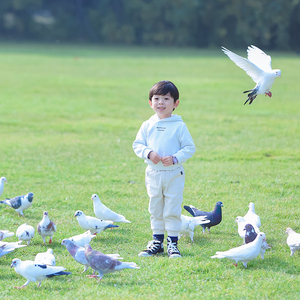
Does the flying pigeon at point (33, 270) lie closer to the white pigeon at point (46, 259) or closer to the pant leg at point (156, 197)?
the white pigeon at point (46, 259)

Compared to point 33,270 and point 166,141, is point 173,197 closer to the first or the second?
point 166,141

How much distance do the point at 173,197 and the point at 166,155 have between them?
0.42 metres

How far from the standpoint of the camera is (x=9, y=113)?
1375cm

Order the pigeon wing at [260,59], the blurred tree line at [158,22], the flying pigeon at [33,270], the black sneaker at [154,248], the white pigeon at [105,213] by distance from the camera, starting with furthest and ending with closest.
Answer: the blurred tree line at [158,22] < the white pigeon at [105,213] < the pigeon wing at [260,59] < the black sneaker at [154,248] < the flying pigeon at [33,270]

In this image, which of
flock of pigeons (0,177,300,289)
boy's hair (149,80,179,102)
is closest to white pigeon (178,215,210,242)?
flock of pigeons (0,177,300,289)

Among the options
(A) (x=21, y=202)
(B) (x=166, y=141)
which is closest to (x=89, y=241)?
(B) (x=166, y=141)

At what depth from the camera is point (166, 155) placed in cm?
458

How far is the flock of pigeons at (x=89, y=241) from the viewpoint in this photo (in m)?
3.96

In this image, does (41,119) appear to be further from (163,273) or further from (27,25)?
(27,25)

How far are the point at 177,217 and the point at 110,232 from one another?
1.12 meters

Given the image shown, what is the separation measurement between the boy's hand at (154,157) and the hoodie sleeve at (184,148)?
18cm

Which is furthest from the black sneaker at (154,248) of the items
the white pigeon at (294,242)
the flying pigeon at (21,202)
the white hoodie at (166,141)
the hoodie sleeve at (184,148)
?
the flying pigeon at (21,202)

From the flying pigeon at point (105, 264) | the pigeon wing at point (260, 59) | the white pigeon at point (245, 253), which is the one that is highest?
the pigeon wing at point (260, 59)

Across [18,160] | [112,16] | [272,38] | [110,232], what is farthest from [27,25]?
[110,232]
